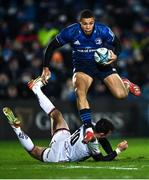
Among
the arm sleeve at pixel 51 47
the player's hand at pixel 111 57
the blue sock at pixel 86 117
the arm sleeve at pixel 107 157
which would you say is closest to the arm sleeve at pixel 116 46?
the player's hand at pixel 111 57

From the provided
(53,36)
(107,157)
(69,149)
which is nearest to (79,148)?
(69,149)

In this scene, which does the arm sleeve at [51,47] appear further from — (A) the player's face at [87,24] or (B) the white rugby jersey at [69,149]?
(B) the white rugby jersey at [69,149]

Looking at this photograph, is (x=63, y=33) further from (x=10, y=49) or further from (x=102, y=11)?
(x=102, y=11)

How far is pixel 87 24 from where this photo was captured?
40.9 feet

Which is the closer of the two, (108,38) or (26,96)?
(108,38)

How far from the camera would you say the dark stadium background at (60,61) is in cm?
1906

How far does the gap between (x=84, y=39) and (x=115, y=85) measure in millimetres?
940

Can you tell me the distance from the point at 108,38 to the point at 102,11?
31.8ft

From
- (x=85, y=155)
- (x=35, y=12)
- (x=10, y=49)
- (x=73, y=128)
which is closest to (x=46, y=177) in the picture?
(x=85, y=155)

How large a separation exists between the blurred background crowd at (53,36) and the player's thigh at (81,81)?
6.28 metres

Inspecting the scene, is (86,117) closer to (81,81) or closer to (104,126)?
(104,126)

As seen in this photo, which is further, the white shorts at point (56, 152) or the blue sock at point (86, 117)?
the blue sock at point (86, 117)

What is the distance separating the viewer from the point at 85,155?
11539 millimetres

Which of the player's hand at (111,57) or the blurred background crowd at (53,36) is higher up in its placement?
the player's hand at (111,57)
